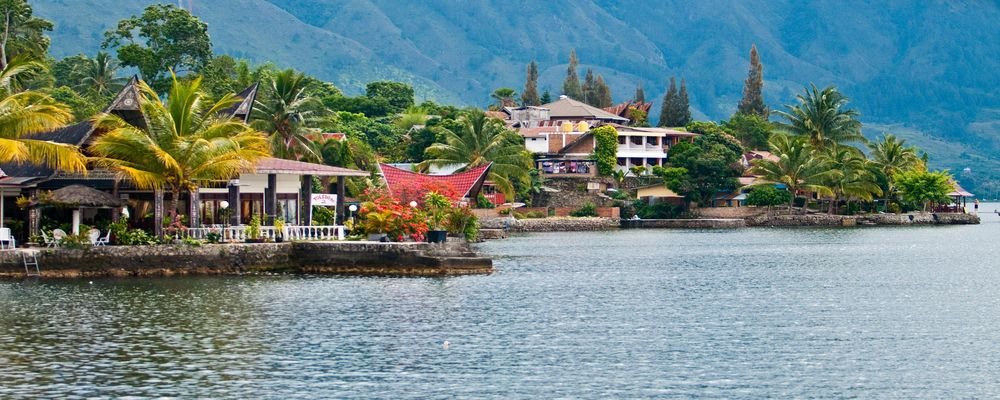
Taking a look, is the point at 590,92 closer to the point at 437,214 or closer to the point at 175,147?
the point at 437,214

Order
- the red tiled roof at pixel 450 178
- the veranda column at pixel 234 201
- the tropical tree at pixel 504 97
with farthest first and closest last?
the tropical tree at pixel 504 97 < the red tiled roof at pixel 450 178 < the veranda column at pixel 234 201

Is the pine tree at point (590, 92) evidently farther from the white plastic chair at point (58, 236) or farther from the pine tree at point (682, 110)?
the white plastic chair at point (58, 236)

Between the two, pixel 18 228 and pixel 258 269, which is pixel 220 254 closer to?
pixel 258 269

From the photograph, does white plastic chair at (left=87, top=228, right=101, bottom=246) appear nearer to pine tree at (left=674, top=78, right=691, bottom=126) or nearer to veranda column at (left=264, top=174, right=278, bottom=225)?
veranda column at (left=264, top=174, right=278, bottom=225)

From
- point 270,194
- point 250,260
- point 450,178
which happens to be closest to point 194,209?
point 250,260

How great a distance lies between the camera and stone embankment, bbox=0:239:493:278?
4566 cm

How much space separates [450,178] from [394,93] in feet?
265

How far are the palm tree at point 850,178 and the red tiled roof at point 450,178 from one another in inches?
1467

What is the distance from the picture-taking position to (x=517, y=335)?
32.3m

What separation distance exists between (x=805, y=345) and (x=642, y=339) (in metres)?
3.84

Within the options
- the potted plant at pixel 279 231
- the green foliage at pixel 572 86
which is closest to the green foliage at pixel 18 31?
the potted plant at pixel 279 231

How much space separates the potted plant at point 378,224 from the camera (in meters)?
49.8

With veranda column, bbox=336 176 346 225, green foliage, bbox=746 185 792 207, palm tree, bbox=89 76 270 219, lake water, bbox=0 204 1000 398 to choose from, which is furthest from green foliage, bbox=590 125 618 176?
palm tree, bbox=89 76 270 219

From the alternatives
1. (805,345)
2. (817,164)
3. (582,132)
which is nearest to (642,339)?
(805,345)
